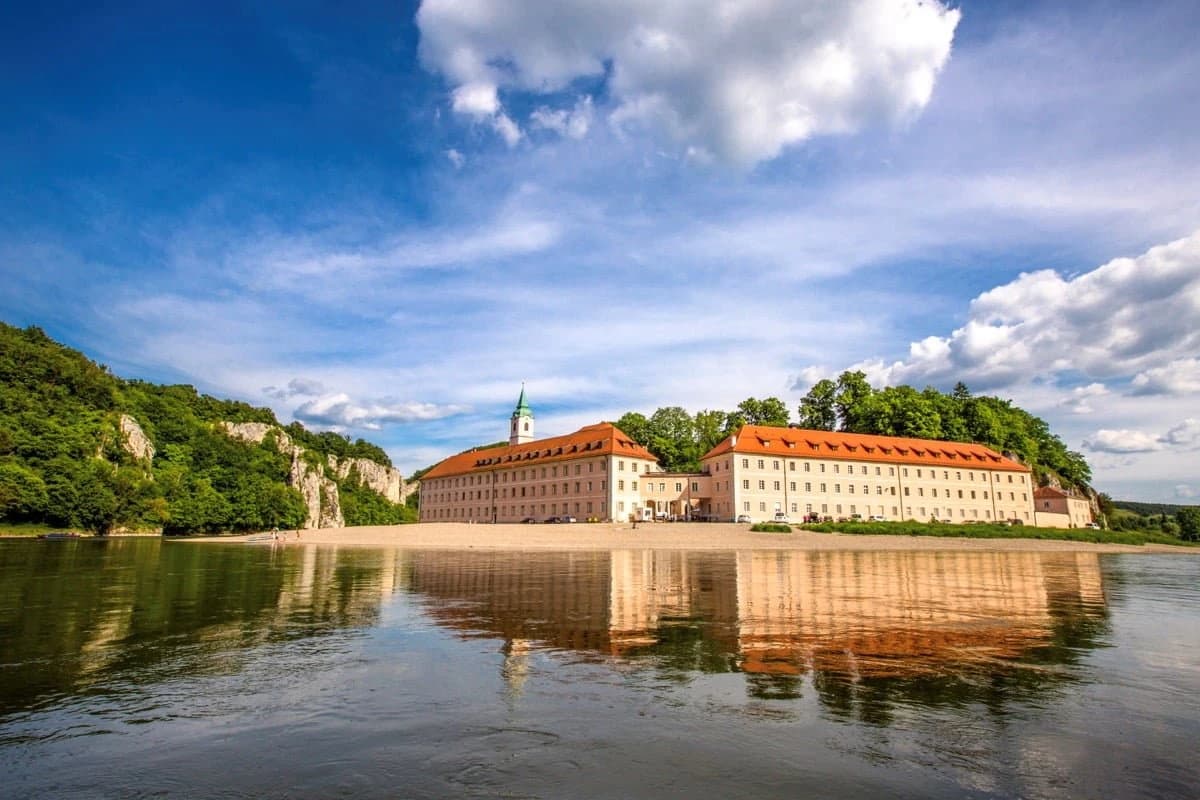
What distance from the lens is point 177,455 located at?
372 ft

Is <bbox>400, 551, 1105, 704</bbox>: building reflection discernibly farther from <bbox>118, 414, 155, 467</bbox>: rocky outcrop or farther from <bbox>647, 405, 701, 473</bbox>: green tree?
<bbox>118, 414, 155, 467</bbox>: rocky outcrop

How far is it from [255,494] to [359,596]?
99.7 m

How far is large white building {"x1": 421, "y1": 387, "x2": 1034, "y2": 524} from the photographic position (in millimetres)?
85688

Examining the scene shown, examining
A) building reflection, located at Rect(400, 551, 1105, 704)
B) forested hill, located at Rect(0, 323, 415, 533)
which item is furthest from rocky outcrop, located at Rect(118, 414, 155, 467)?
building reflection, located at Rect(400, 551, 1105, 704)

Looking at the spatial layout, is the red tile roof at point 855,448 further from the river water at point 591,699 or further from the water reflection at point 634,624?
the river water at point 591,699

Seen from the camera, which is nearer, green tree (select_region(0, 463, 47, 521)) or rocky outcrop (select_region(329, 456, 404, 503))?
green tree (select_region(0, 463, 47, 521))

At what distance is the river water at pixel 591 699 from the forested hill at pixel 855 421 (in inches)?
3470

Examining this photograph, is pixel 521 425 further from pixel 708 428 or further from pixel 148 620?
pixel 148 620

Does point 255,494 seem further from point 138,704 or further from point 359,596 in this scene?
point 138,704

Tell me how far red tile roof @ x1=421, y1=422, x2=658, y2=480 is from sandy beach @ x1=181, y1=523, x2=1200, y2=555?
2445cm

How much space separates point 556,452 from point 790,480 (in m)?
35.4

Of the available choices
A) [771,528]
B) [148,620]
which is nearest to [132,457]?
[771,528]


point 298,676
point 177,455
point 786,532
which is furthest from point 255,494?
point 298,676

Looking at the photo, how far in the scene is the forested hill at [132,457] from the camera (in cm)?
8338
